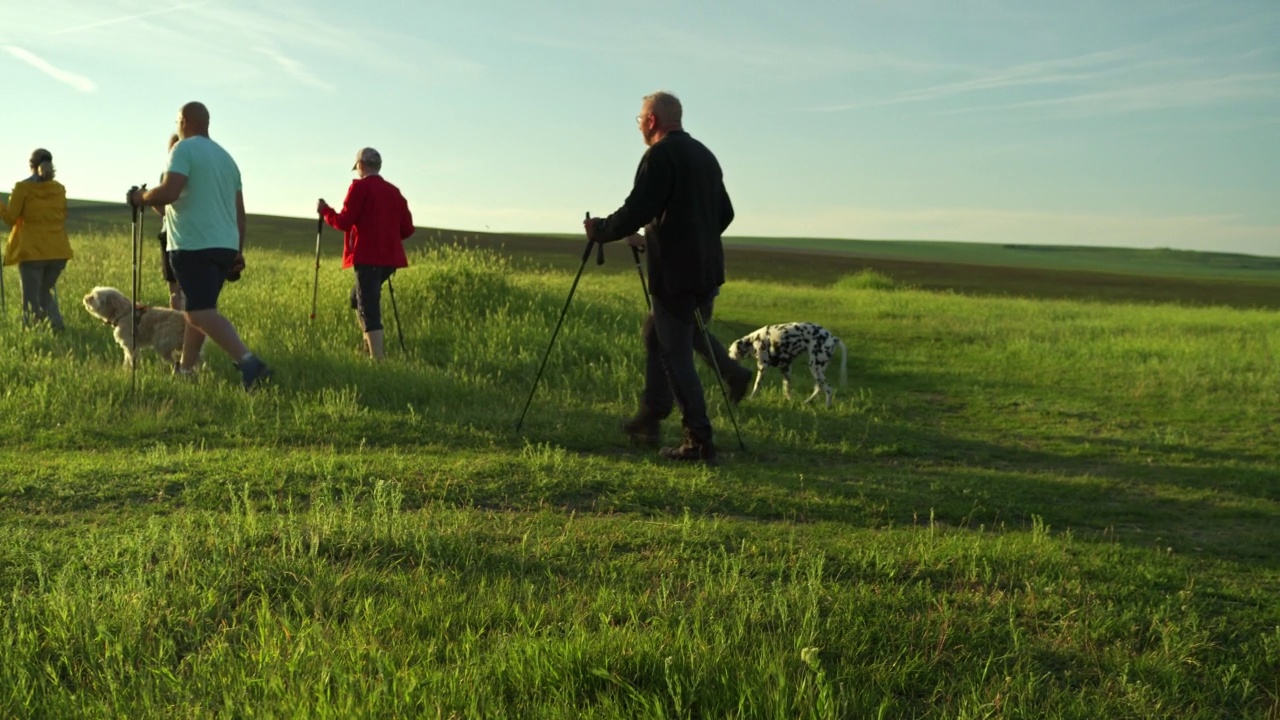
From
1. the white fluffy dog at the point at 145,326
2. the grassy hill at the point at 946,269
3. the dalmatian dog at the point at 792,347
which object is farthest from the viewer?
the grassy hill at the point at 946,269

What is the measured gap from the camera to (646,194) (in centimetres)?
779

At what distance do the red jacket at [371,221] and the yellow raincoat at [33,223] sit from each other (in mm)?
4188

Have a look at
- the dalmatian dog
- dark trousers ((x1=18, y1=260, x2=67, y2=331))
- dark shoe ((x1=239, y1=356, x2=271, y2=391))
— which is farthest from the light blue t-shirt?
the dalmatian dog

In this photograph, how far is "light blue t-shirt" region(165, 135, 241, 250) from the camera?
10.0 meters

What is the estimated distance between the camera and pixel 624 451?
880 cm

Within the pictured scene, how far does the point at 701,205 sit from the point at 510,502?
260 cm

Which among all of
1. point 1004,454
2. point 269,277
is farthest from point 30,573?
point 269,277

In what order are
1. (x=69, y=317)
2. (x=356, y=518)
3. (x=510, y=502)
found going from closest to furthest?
(x=356, y=518) < (x=510, y=502) < (x=69, y=317)

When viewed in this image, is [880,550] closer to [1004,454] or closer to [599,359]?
[1004,454]

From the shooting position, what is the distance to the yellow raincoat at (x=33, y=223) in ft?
44.3

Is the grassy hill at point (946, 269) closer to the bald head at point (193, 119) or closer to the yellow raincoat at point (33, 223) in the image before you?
the yellow raincoat at point (33, 223)

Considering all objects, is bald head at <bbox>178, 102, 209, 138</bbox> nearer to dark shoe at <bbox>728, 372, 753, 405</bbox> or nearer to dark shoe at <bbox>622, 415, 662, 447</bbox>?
dark shoe at <bbox>622, 415, 662, 447</bbox>

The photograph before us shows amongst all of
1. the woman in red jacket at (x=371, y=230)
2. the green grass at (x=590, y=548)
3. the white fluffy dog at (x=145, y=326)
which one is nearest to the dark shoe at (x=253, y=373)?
the green grass at (x=590, y=548)

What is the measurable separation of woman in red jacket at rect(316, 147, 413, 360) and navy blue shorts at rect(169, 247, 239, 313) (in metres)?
1.65
